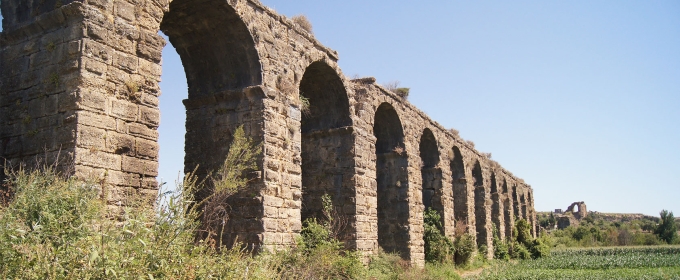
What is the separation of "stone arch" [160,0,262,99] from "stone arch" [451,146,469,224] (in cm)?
1337

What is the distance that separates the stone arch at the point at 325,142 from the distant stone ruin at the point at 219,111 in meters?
0.03

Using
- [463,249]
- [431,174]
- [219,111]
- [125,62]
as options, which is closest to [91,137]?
[125,62]

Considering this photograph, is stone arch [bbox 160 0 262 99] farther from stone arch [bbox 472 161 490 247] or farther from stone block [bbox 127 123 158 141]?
stone arch [bbox 472 161 490 247]

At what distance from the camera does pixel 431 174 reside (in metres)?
18.7

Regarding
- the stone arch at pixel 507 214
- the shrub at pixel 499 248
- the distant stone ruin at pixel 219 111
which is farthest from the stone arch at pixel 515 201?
the distant stone ruin at pixel 219 111

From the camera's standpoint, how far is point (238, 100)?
9.23 metres

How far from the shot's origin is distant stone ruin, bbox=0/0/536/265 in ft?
20.2

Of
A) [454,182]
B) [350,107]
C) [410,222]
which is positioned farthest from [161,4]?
[454,182]

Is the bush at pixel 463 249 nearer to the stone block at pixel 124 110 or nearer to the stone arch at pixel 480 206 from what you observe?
A: the stone arch at pixel 480 206

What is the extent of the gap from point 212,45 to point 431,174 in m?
11.0

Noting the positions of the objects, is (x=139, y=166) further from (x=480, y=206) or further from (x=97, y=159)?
(x=480, y=206)

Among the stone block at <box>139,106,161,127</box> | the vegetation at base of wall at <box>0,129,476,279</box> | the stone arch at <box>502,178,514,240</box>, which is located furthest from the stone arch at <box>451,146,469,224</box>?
the stone block at <box>139,106,161,127</box>

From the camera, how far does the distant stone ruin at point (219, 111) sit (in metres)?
6.16

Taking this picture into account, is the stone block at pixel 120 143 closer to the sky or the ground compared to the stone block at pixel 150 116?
closer to the ground
